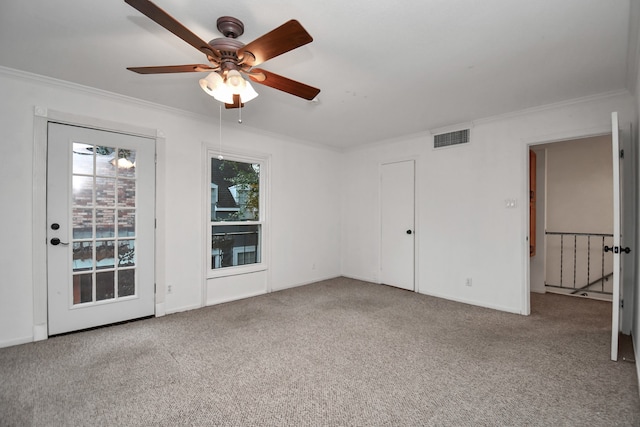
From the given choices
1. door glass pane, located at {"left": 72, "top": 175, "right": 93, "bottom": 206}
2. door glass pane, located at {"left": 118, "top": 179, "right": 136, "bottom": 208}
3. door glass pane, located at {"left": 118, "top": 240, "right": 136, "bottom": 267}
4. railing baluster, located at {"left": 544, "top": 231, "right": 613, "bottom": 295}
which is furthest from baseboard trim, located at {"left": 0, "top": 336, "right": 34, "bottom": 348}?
railing baluster, located at {"left": 544, "top": 231, "right": 613, "bottom": 295}

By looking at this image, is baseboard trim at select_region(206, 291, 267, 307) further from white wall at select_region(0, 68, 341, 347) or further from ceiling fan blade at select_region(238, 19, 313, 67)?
ceiling fan blade at select_region(238, 19, 313, 67)

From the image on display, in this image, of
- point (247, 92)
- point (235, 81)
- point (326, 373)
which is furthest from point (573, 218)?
point (235, 81)

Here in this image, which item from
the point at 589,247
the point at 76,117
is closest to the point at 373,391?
the point at 76,117

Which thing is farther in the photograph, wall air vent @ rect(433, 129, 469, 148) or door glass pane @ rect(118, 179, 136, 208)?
wall air vent @ rect(433, 129, 469, 148)

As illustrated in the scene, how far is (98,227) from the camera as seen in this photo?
3203 mm

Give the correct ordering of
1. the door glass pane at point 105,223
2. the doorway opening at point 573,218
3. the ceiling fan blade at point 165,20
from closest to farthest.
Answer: the ceiling fan blade at point 165,20
the door glass pane at point 105,223
the doorway opening at point 573,218

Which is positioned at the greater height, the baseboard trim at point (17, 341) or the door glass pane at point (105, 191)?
the door glass pane at point (105, 191)

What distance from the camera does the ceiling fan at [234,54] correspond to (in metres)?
1.61

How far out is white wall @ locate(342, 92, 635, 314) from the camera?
136 inches

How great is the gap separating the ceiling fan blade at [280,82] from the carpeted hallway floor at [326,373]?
219 centimetres

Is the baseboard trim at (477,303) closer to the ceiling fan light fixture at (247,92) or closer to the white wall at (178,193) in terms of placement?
the white wall at (178,193)

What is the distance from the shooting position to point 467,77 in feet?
9.25

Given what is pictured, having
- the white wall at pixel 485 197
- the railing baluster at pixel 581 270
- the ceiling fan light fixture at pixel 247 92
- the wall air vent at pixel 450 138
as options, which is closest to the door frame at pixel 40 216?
the ceiling fan light fixture at pixel 247 92

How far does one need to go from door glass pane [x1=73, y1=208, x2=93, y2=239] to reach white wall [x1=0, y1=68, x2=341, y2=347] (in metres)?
0.34
